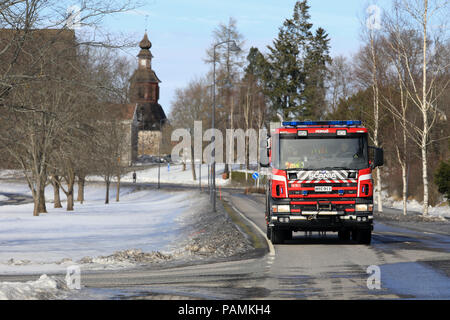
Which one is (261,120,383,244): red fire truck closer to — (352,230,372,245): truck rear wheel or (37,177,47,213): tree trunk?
(352,230,372,245): truck rear wheel

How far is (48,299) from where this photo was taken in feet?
29.9

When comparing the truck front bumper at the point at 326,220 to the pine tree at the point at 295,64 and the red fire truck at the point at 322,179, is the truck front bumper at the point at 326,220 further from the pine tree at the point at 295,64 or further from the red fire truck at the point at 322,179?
the pine tree at the point at 295,64

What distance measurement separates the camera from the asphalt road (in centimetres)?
995

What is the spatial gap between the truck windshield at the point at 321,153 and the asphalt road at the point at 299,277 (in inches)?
86.6

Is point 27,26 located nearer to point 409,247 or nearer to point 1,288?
point 1,288

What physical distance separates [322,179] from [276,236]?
95.3 inches

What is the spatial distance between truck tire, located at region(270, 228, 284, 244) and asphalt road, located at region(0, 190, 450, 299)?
60 centimetres

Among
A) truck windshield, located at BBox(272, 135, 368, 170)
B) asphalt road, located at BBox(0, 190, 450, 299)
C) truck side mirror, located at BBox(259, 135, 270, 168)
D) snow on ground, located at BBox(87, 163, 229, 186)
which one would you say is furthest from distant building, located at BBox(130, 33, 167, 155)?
asphalt road, located at BBox(0, 190, 450, 299)

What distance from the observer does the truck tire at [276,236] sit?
61.3 ft

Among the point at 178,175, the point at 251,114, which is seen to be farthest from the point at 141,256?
the point at 178,175

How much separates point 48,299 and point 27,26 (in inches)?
367

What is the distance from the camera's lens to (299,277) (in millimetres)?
11867

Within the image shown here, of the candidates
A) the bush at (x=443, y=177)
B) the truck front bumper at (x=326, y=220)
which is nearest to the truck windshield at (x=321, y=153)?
the truck front bumper at (x=326, y=220)

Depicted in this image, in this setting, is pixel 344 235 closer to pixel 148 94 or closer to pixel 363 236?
pixel 363 236
